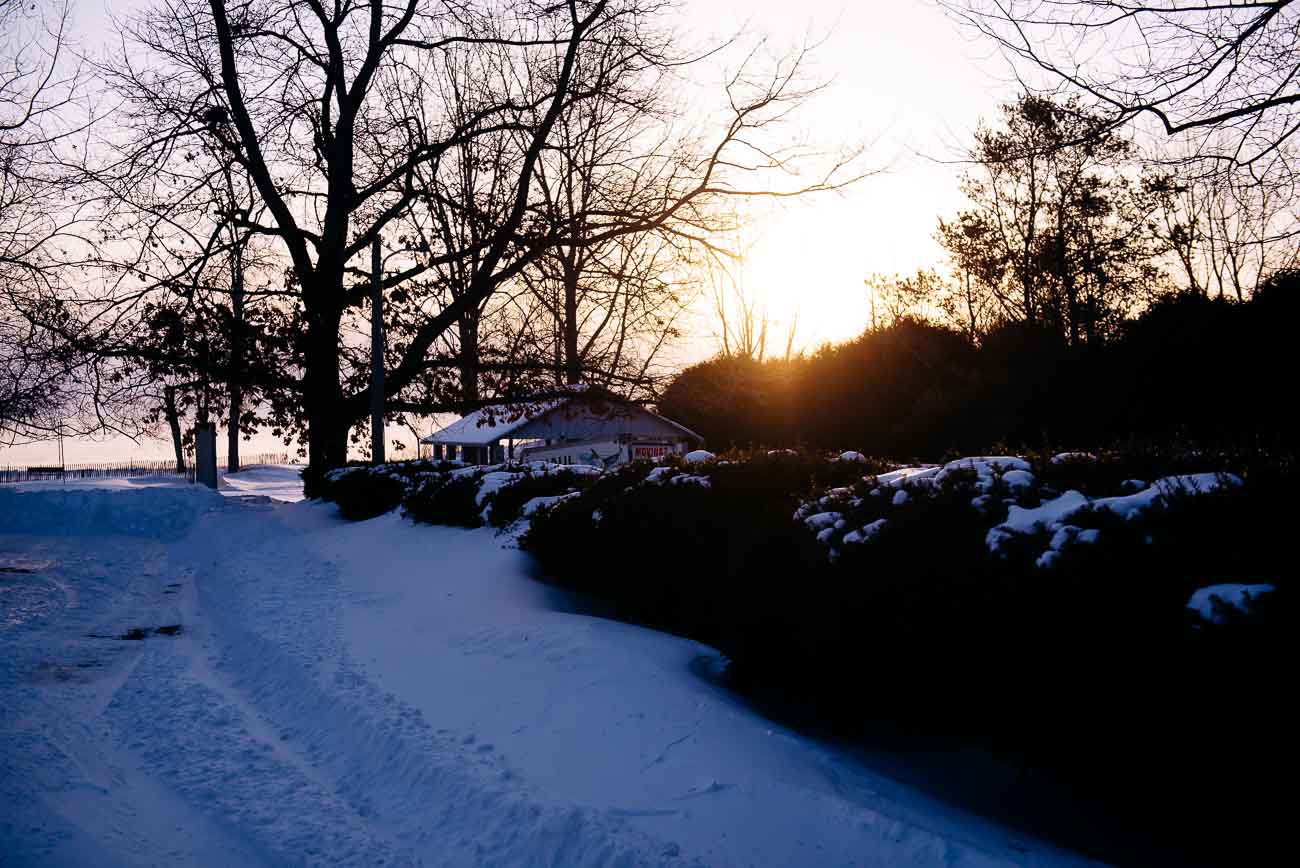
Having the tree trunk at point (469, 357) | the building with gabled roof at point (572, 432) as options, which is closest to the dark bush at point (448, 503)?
the building with gabled roof at point (572, 432)

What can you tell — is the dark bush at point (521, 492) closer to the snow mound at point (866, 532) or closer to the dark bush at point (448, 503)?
the dark bush at point (448, 503)

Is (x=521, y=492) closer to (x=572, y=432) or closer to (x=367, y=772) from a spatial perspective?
(x=367, y=772)

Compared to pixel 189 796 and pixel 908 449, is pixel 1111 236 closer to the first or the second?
pixel 908 449

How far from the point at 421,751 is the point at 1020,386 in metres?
22.4

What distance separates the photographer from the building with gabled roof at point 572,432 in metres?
21.6

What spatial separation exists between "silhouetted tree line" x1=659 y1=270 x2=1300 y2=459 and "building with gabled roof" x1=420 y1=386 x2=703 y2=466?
4.66ft

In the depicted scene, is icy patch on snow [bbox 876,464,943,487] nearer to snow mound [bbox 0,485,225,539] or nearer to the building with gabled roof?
the building with gabled roof

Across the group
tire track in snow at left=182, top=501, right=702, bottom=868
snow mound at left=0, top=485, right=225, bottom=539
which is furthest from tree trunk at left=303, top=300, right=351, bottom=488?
tire track in snow at left=182, top=501, right=702, bottom=868

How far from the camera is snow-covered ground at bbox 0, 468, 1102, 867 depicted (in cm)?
474

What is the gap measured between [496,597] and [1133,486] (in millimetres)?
6494

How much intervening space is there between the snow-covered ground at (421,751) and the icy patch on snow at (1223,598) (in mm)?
1420

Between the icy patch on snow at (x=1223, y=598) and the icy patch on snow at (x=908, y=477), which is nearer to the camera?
the icy patch on snow at (x=1223, y=598)

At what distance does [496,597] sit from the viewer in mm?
9891

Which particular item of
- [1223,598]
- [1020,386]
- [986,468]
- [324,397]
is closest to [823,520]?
[986,468]
